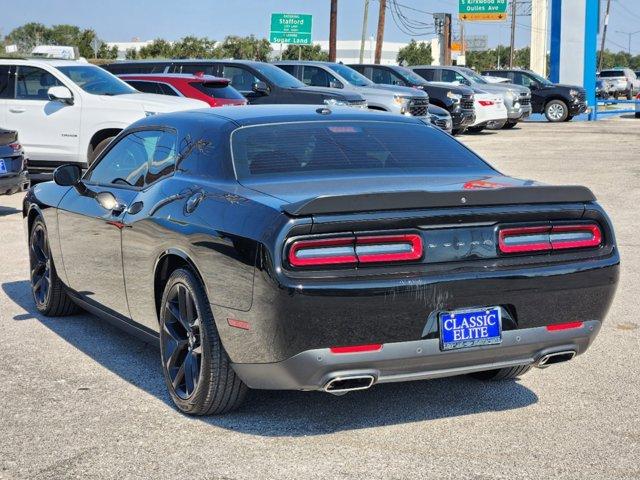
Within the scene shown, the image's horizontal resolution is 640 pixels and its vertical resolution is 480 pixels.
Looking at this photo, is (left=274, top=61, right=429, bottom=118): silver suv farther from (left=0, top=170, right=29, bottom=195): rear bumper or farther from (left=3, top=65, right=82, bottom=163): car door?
(left=0, top=170, right=29, bottom=195): rear bumper

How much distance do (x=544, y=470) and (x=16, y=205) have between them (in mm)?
11732

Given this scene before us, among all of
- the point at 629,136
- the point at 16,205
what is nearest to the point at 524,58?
the point at 629,136

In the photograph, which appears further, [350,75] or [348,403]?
[350,75]

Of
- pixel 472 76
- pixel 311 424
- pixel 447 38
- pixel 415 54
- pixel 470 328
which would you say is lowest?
pixel 311 424

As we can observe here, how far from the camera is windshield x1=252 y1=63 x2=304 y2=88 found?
2181 centimetres

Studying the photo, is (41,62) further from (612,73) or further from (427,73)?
(612,73)

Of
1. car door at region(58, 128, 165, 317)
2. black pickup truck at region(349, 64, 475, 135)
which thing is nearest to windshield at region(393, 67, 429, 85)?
black pickup truck at region(349, 64, 475, 135)

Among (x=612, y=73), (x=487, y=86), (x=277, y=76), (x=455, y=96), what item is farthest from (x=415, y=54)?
(x=277, y=76)

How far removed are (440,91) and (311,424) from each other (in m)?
24.8

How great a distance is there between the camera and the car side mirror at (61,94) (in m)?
16.0

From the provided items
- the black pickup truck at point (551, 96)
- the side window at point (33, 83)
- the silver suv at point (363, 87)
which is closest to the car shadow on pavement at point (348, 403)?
the side window at point (33, 83)

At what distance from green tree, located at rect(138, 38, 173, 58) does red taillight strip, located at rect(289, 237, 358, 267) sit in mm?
88092

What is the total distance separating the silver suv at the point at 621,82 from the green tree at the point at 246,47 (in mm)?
39514

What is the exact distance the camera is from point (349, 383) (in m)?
Answer: 4.83
